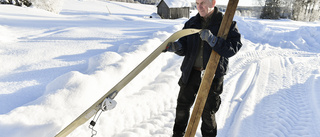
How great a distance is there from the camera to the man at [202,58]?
2051mm

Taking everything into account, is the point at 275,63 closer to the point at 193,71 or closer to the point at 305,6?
the point at 193,71

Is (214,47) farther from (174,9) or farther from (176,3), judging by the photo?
(176,3)

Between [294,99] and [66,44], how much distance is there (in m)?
6.21

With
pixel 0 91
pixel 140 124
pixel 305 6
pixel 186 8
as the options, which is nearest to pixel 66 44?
pixel 0 91

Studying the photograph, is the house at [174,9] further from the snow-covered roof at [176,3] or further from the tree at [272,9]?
the tree at [272,9]

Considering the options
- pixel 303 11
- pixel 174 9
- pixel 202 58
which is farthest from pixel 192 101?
pixel 303 11

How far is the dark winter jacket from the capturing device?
1922 millimetres

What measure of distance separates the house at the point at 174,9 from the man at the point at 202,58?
84.5 feet

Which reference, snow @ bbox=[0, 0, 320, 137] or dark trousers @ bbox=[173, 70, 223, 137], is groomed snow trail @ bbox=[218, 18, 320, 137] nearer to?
snow @ bbox=[0, 0, 320, 137]

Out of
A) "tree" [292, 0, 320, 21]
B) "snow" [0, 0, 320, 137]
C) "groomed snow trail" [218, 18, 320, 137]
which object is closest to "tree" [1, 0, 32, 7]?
"snow" [0, 0, 320, 137]

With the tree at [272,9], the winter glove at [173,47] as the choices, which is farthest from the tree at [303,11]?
the winter glove at [173,47]

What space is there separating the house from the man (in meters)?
25.7

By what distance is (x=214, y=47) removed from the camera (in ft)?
6.25

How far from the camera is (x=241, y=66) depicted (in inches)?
227
